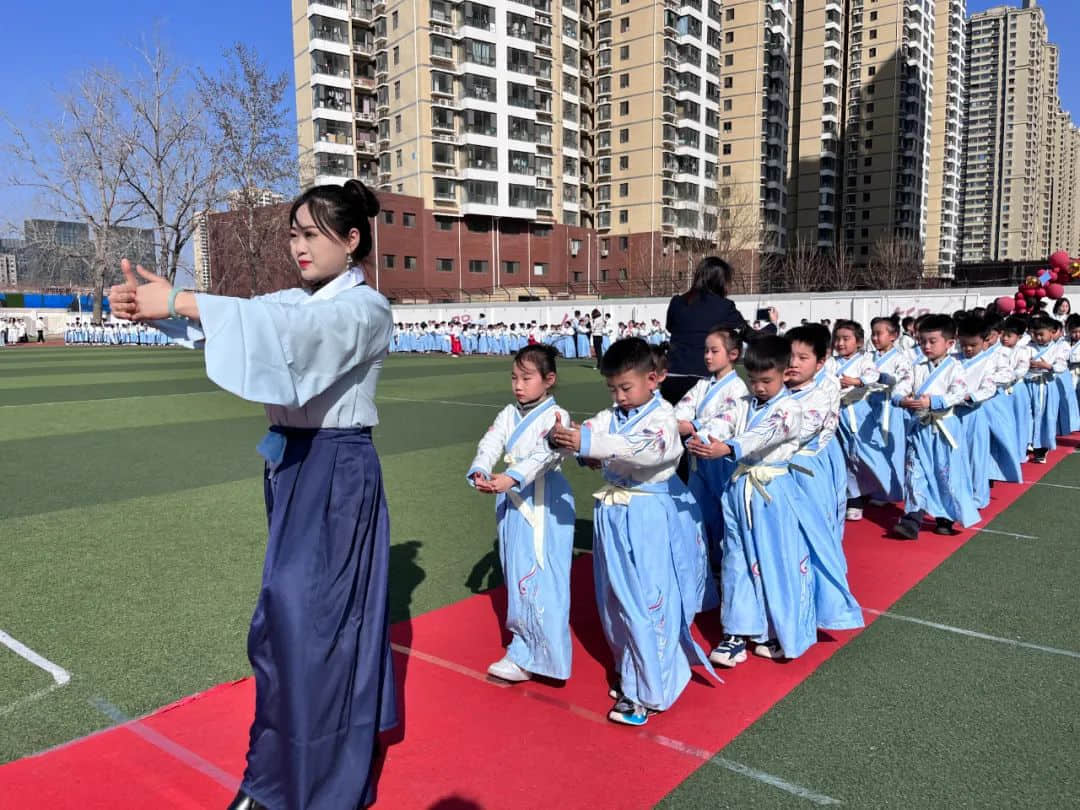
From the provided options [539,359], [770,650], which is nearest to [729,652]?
[770,650]

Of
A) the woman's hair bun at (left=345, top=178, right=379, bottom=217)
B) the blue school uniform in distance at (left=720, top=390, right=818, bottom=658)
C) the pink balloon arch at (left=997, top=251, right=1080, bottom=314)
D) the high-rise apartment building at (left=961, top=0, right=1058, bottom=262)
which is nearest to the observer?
the woman's hair bun at (left=345, top=178, right=379, bottom=217)

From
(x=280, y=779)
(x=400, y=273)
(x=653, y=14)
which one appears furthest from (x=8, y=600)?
(x=653, y=14)

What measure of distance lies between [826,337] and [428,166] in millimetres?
45541

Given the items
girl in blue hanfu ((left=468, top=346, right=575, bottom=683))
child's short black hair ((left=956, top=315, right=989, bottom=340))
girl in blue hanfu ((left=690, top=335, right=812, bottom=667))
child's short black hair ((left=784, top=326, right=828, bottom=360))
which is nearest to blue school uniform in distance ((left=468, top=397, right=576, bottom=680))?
girl in blue hanfu ((left=468, top=346, right=575, bottom=683))

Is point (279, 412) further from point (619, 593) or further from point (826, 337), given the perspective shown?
point (826, 337)

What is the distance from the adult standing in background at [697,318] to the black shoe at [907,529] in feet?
7.09

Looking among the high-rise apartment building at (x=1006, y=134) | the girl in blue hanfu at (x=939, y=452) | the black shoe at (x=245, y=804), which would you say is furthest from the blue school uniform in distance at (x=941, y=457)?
the high-rise apartment building at (x=1006, y=134)

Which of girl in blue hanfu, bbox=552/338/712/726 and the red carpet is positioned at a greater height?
girl in blue hanfu, bbox=552/338/712/726

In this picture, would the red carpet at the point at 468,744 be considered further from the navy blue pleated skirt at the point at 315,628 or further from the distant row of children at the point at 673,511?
the navy blue pleated skirt at the point at 315,628

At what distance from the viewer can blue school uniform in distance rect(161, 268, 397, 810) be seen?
2262 mm

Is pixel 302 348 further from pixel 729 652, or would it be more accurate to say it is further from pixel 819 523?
pixel 819 523

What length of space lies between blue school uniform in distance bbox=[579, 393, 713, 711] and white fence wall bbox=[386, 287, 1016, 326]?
654 inches

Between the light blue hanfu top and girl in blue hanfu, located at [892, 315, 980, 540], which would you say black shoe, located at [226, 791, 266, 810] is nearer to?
the light blue hanfu top

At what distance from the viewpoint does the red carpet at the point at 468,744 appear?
2.62 meters
